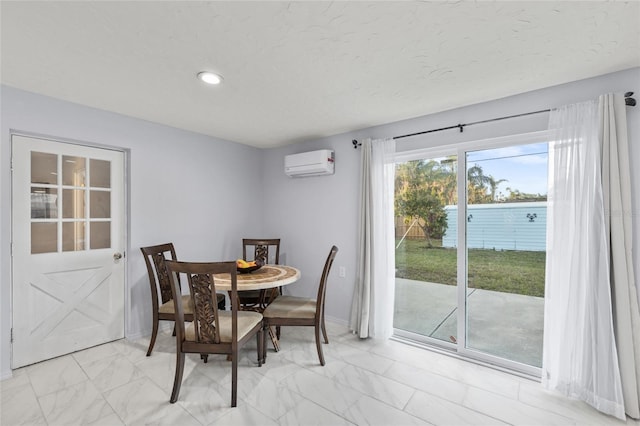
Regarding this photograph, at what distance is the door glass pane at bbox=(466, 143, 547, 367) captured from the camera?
2.38m

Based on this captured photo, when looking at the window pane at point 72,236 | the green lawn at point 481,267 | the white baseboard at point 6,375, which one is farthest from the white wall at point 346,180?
the white baseboard at point 6,375

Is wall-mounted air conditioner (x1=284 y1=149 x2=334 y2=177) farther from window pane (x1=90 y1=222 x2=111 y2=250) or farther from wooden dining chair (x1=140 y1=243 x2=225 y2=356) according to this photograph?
window pane (x1=90 y1=222 x2=111 y2=250)

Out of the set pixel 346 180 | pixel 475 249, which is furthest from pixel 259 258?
pixel 475 249

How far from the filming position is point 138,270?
3.02 m

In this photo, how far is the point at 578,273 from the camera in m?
1.99

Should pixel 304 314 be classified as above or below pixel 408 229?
below

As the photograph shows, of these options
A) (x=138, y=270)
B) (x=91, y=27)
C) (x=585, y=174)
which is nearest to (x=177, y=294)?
(x=138, y=270)

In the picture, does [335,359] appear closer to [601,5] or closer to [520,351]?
[520,351]

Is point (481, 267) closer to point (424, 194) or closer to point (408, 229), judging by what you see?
point (408, 229)

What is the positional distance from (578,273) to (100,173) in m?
4.20

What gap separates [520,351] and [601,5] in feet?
8.06

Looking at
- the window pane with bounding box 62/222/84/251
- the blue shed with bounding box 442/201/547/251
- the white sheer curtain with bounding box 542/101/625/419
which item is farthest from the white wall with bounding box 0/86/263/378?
the white sheer curtain with bounding box 542/101/625/419

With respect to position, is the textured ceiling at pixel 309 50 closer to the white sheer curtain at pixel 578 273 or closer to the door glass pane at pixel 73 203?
the white sheer curtain at pixel 578 273

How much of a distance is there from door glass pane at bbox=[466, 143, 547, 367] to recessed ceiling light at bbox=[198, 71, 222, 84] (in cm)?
230
